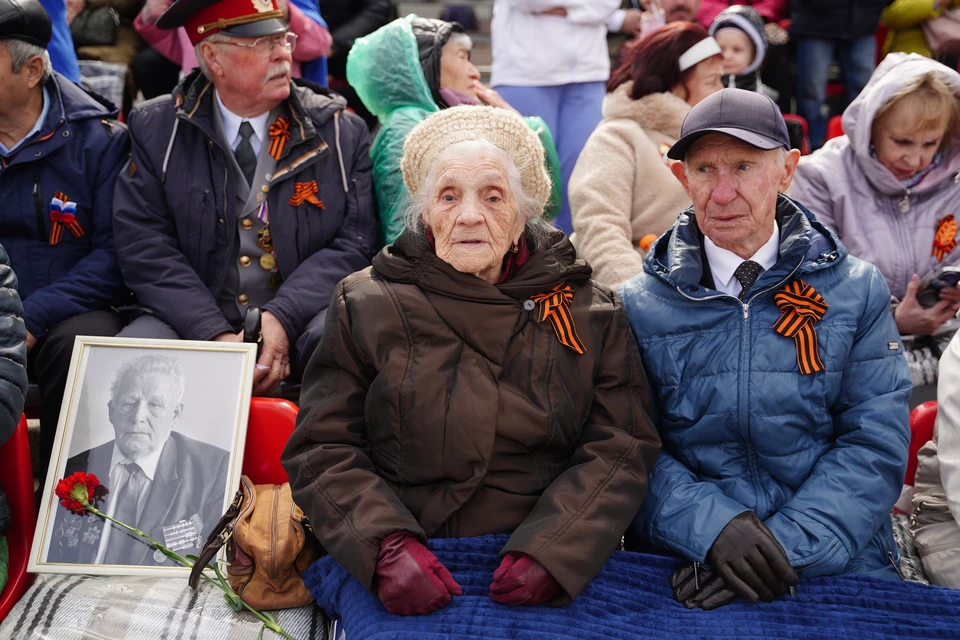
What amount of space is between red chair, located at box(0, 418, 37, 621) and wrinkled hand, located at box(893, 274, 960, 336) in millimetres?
3219

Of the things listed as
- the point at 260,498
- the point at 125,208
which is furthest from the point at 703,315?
the point at 125,208

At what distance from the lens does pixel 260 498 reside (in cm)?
272

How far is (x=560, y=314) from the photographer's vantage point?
2582mm

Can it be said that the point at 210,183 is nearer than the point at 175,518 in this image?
No

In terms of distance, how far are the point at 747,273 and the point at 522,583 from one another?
108 centimetres

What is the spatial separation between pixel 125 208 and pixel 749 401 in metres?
2.47

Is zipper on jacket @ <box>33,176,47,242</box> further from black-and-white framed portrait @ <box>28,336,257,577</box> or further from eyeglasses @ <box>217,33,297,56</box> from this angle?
eyeglasses @ <box>217,33,297,56</box>

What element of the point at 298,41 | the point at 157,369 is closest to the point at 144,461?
the point at 157,369

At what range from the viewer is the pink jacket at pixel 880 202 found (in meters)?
3.84

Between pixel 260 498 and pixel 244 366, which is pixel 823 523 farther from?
pixel 244 366

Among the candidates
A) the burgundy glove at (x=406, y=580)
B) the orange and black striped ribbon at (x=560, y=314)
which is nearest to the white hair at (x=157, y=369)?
the burgundy glove at (x=406, y=580)

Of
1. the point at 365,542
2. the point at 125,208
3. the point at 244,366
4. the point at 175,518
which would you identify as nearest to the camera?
the point at 365,542

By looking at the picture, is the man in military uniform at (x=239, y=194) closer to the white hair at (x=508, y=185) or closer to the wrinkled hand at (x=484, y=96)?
the white hair at (x=508, y=185)

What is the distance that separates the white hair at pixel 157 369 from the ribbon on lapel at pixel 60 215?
799mm
